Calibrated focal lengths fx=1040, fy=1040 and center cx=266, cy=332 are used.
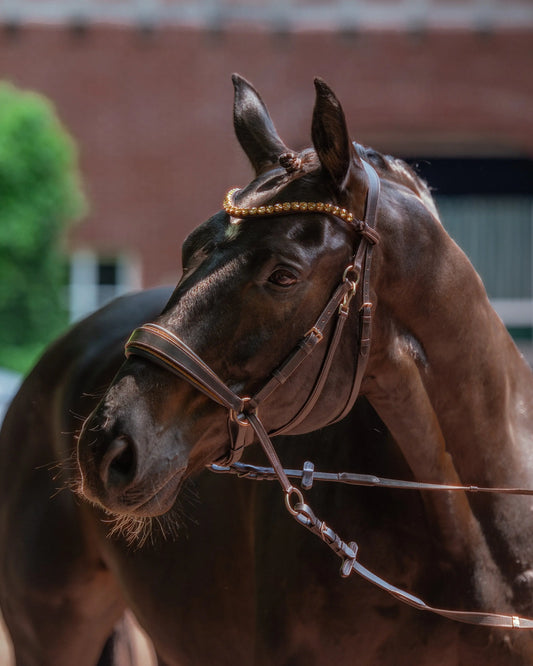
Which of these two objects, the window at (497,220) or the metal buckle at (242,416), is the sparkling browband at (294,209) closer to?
the metal buckle at (242,416)

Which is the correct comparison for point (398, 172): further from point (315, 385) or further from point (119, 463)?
point (119, 463)

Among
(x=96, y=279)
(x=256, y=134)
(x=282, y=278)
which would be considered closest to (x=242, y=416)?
(x=282, y=278)

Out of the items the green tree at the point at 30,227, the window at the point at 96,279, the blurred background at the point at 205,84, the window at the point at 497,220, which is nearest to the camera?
the green tree at the point at 30,227

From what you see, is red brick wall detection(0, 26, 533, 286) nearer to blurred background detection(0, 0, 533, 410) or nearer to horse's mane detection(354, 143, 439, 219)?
blurred background detection(0, 0, 533, 410)

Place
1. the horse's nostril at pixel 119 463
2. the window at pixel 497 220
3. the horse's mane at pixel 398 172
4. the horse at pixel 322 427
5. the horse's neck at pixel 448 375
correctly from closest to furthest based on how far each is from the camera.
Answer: the horse's nostril at pixel 119 463 < the horse at pixel 322 427 < the horse's neck at pixel 448 375 < the horse's mane at pixel 398 172 < the window at pixel 497 220

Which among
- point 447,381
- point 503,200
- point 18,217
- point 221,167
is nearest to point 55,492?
point 447,381

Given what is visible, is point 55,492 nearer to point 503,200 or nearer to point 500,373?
point 500,373

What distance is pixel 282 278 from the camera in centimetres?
232

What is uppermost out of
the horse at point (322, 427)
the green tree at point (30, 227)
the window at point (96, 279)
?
the horse at point (322, 427)

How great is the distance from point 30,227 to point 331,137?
1076 centimetres

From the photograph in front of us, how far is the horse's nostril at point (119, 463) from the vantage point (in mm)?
2166

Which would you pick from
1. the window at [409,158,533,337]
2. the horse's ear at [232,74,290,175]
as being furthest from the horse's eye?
the window at [409,158,533,337]

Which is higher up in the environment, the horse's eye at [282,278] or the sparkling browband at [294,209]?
the sparkling browband at [294,209]

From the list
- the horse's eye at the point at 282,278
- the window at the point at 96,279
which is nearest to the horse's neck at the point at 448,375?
the horse's eye at the point at 282,278
